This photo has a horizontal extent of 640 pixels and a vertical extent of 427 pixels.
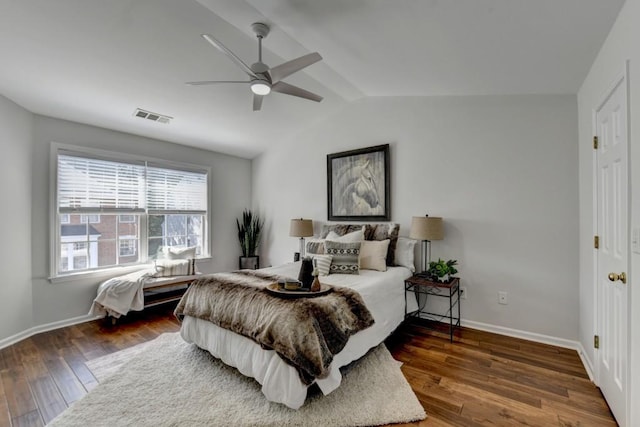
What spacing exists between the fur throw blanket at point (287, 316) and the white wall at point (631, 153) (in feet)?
5.02

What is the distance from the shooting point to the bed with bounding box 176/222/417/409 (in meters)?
1.88

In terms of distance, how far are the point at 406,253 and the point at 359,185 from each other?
1168 millimetres

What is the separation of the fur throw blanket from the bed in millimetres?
77

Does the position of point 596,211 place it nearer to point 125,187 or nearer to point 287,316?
point 287,316

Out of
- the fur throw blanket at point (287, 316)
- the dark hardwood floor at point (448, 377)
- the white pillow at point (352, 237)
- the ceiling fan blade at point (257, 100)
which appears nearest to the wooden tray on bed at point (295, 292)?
the fur throw blanket at point (287, 316)

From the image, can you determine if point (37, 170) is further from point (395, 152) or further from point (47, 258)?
point (395, 152)

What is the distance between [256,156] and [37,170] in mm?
3085

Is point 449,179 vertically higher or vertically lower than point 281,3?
lower

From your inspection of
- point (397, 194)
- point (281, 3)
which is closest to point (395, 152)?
point (397, 194)

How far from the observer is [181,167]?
4.66 m

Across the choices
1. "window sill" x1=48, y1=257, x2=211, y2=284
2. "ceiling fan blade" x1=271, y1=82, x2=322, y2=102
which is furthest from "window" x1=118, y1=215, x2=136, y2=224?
"ceiling fan blade" x1=271, y1=82, x2=322, y2=102

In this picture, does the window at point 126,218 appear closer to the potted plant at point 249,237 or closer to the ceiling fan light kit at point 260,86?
the potted plant at point 249,237

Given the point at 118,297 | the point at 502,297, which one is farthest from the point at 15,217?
the point at 502,297

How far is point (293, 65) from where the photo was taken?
229 cm
